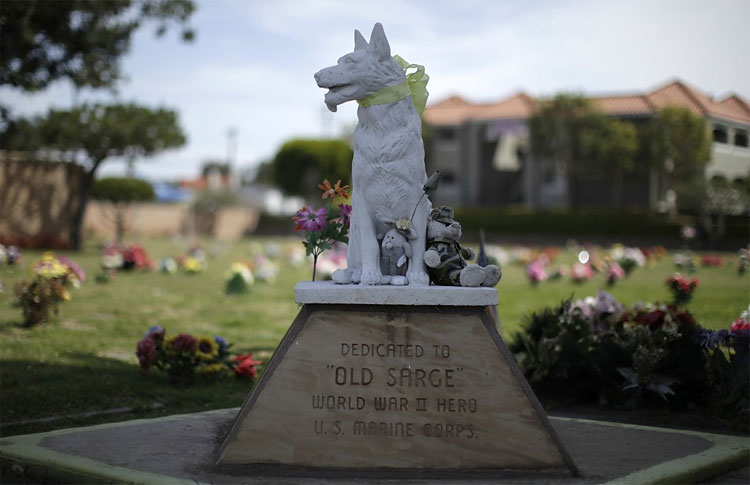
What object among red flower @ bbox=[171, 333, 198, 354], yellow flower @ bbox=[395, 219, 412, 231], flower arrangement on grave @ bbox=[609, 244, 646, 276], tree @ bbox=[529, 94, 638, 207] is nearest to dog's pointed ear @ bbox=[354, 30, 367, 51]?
yellow flower @ bbox=[395, 219, 412, 231]

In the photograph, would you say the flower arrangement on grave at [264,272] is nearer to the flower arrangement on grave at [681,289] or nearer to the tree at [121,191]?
the flower arrangement on grave at [681,289]

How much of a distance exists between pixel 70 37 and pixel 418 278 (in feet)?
36.3

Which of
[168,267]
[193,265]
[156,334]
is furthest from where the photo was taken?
[193,265]

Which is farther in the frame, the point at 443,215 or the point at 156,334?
the point at 156,334

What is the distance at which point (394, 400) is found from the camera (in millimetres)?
5145

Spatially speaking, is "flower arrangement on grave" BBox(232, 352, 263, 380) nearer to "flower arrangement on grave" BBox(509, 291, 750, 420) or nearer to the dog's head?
"flower arrangement on grave" BBox(509, 291, 750, 420)

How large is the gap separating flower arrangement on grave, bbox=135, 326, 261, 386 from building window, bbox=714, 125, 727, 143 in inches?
270

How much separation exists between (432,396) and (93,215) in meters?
41.0

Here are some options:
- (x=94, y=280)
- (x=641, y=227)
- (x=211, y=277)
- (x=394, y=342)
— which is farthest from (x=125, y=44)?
(x=641, y=227)

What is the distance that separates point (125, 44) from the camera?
51.7 feet

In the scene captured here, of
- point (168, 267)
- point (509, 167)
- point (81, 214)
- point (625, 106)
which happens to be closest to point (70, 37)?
point (168, 267)

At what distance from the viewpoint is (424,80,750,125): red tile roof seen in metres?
10.6

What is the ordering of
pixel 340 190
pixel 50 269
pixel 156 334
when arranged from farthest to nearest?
1. pixel 50 269
2. pixel 156 334
3. pixel 340 190

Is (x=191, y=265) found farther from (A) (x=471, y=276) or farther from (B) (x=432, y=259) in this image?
(A) (x=471, y=276)
